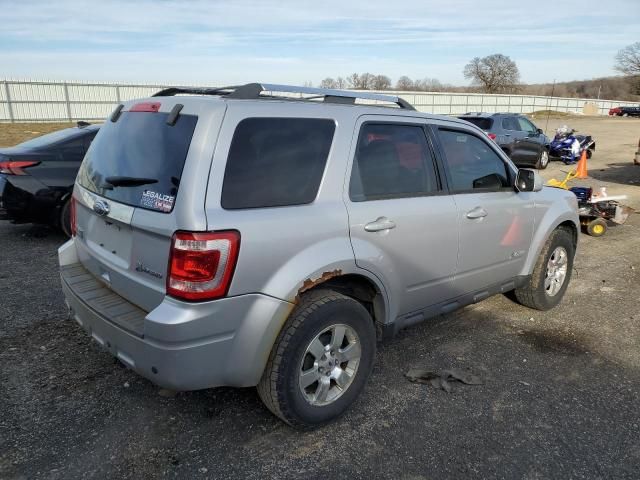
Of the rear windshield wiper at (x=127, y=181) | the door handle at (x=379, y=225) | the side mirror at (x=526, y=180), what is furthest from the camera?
the side mirror at (x=526, y=180)

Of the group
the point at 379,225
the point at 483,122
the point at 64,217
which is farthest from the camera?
the point at 483,122

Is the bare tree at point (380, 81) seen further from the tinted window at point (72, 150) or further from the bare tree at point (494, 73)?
the tinted window at point (72, 150)

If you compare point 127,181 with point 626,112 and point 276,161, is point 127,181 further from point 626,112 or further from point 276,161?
point 626,112

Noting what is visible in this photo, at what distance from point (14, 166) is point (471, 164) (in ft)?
18.4

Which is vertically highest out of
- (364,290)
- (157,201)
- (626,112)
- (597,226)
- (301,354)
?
(626,112)

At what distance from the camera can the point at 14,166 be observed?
642 cm

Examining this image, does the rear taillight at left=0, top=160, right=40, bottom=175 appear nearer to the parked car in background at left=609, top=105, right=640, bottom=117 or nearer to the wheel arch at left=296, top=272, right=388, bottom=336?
the wheel arch at left=296, top=272, right=388, bottom=336

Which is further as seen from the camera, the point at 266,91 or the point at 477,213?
the point at 477,213

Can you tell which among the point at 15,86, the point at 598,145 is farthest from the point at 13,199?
the point at 598,145

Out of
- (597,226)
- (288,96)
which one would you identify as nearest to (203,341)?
(288,96)

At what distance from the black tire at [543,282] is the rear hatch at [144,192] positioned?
3372mm

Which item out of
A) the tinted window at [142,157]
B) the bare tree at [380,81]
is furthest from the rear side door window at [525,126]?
the bare tree at [380,81]

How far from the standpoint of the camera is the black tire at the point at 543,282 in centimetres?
463

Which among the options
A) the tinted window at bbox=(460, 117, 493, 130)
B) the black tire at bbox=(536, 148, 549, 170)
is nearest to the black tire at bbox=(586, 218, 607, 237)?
the black tire at bbox=(536, 148, 549, 170)
